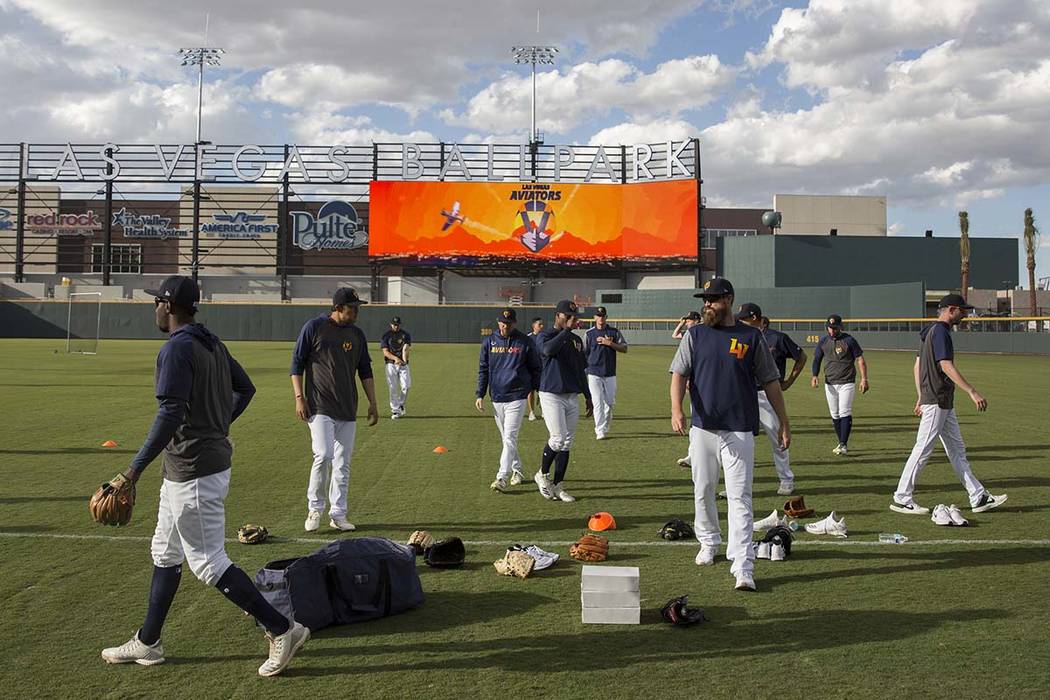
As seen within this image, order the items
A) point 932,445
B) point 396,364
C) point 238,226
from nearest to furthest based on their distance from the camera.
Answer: point 932,445 < point 396,364 < point 238,226

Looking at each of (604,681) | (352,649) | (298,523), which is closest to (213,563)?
(352,649)

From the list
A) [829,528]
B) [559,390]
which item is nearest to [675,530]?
[829,528]

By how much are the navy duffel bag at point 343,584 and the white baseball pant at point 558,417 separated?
150 inches

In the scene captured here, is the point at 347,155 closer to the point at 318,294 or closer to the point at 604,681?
the point at 318,294

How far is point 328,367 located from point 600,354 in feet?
23.5

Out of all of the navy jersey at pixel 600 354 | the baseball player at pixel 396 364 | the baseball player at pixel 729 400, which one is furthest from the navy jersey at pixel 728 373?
the baseball player at pixel 396 364

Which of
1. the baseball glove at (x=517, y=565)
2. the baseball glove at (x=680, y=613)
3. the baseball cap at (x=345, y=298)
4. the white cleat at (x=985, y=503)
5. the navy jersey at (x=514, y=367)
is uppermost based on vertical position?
the baseball cap at (x=345, y=298)

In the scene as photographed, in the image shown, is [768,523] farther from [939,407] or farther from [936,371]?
[936,371]

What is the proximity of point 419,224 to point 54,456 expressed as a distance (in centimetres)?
5201

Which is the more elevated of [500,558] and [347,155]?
[347,155]

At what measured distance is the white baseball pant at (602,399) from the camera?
14031mm

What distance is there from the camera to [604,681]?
4.56m

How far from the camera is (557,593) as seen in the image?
608 centimetres

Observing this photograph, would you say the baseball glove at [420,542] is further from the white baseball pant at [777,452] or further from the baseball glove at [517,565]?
the white baseball pant at [777,452]
